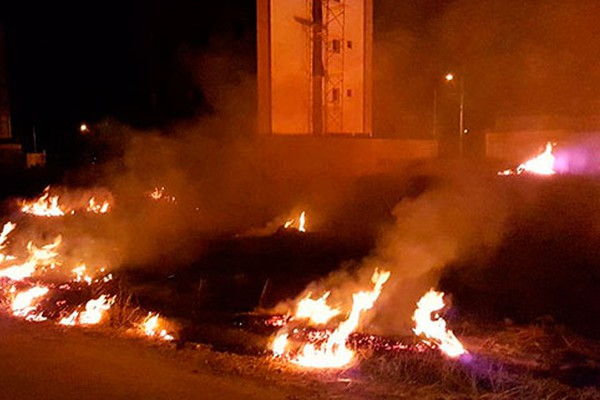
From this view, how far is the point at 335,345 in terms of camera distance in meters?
6.47

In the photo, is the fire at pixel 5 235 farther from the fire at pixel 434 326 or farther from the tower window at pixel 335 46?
the tower window at pixel 335 46

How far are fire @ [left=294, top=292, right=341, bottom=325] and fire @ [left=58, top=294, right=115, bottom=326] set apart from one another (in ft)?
7.31

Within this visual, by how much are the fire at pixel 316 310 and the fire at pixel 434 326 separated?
2.99ft

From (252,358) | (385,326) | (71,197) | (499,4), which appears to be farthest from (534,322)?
(499,4)

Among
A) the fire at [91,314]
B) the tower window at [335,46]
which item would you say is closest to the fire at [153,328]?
the fire at [91,314]

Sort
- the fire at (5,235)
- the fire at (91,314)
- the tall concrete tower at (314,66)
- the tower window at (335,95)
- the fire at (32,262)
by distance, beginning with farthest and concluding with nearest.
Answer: the tower window at (335,95)
the tall concrete tower at (314,66)
the fire at (5,235)
the fire at (32,262)
the fire at (91,314)

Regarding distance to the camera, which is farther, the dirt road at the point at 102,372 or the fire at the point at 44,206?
the fire at the point at 44,206

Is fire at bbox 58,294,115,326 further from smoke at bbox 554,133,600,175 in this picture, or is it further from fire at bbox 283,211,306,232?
smoke at bbox 554,133,600,175

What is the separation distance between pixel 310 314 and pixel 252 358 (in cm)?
136

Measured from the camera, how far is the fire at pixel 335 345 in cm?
616

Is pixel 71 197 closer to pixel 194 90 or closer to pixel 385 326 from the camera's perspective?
pixel 194 90

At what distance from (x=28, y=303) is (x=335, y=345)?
4289 mm

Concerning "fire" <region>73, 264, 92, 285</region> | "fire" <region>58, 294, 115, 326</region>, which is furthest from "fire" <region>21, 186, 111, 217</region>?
"fire" <region>58, 294, 115, 326</region>

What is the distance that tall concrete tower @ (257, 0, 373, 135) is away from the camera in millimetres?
19312
